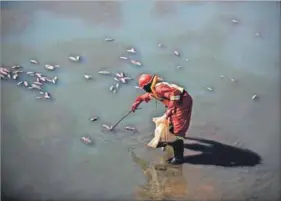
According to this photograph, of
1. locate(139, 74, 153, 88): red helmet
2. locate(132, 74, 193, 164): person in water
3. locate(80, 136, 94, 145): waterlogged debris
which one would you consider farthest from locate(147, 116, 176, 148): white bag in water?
locate(80, 136, 94, 145): waterlogged debris

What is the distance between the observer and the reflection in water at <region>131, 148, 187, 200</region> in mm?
2277

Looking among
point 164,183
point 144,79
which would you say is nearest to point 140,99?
point 144,79

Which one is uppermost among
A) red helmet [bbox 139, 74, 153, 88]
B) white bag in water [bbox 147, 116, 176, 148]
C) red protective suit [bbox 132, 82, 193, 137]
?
red helmet [bbox 139, 74, 153, 88]

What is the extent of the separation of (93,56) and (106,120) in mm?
311

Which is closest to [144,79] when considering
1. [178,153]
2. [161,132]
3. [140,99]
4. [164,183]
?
[140,99]

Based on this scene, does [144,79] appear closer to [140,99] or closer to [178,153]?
[140,99]

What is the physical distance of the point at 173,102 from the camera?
2.27m

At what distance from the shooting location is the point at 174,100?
7.45ft

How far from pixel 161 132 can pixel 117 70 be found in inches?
14.2

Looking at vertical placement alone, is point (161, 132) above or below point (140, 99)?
below

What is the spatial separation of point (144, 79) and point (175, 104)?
189 millimetres

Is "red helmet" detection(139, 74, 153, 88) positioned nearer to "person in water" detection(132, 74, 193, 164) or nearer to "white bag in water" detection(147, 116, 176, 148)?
"person in water" detection(132, 74, 193, 164)

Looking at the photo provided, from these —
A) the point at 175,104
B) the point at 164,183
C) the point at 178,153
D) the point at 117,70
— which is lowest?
the point at 164,183

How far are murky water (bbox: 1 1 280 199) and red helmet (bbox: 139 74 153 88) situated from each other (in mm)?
34
